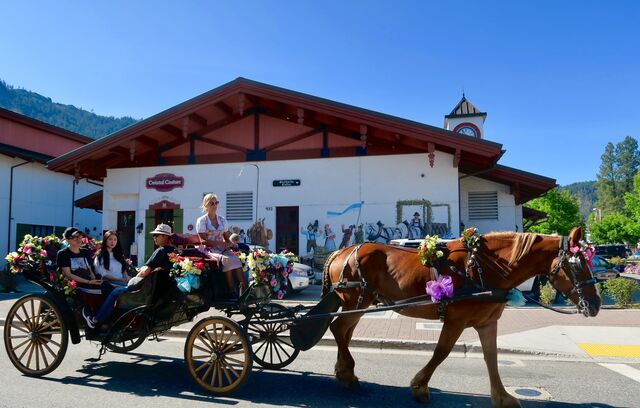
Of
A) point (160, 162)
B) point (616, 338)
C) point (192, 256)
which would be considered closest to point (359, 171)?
point (160, 162)

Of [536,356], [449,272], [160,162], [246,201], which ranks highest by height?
[160,162]

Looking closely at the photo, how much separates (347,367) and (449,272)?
165 cm

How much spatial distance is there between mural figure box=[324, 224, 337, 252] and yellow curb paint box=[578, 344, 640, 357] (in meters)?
9.79

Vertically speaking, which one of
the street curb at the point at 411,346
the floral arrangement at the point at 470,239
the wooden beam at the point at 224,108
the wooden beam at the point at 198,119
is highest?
the wooden beam at the point at 224,108

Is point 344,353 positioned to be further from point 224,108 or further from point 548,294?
point 224,108

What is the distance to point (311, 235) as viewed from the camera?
1678cm

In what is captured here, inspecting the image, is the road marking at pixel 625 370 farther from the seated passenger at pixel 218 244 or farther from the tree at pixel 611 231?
the tree at pixel 611 231

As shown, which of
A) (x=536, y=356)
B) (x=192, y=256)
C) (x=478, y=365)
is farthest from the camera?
(x=536, y=356)

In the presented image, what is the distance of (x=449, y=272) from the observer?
4922mm

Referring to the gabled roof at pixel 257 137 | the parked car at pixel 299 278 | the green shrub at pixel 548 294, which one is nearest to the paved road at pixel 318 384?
the green shrub at pixel 548 294

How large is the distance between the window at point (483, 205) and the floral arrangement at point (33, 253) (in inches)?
580

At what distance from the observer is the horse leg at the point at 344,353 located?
5.30 m

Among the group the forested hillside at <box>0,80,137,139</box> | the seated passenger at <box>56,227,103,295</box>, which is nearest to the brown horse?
the seated passenger at <box>56,227,103,295</box>

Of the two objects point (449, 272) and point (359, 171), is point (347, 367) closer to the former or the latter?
point (449, 272)
